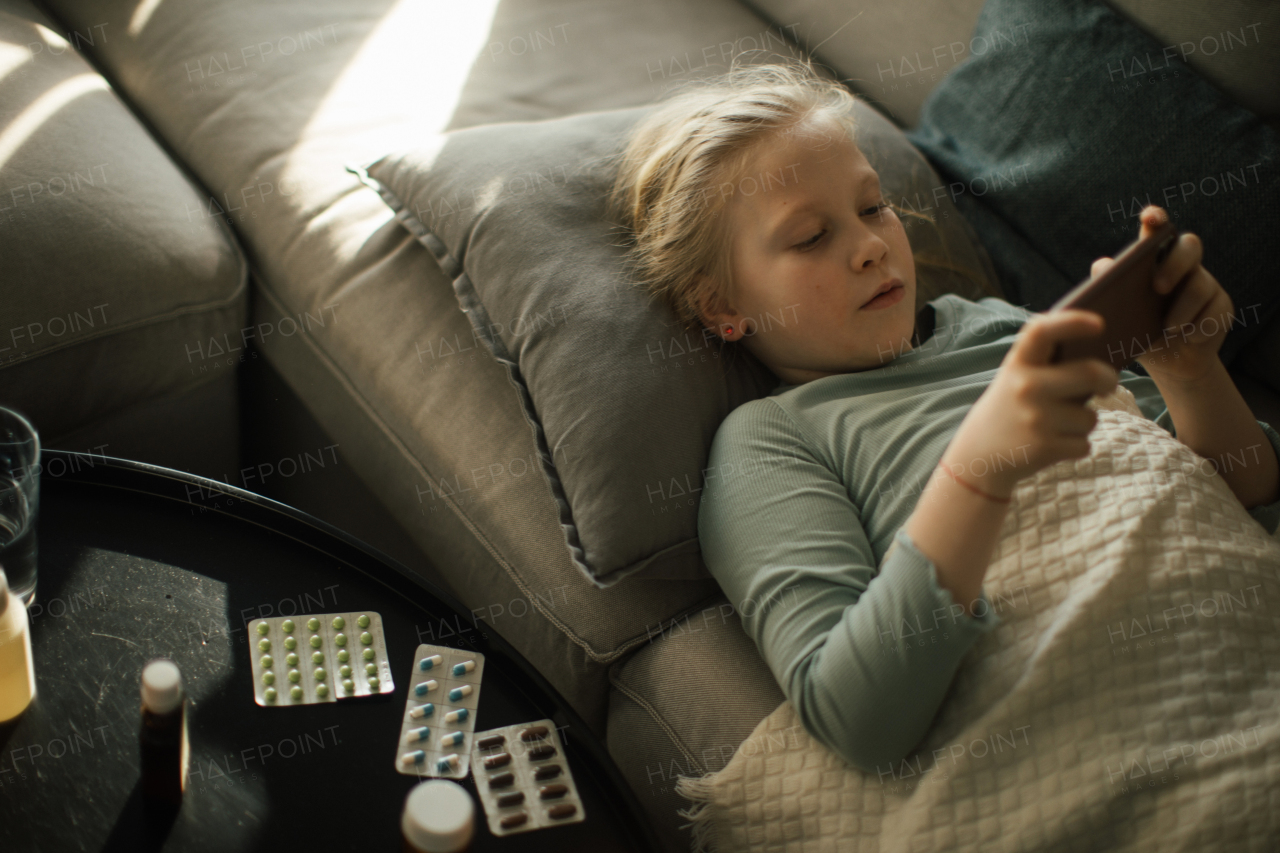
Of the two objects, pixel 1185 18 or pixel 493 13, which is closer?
pixel 1185 18

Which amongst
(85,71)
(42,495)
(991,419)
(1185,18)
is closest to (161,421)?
(42,495)

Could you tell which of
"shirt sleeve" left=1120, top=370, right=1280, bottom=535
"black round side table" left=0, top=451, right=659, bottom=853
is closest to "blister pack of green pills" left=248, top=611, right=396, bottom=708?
"black round side table" left=0, top=451, right=659, bottom=853

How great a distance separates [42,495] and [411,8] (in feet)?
3.54

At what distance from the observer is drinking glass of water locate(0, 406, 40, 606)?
0.79 m

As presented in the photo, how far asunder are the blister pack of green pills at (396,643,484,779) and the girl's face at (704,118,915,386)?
0.51 m

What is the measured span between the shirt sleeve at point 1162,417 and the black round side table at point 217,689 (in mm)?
781

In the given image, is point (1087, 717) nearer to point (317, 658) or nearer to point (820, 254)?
point (820, 254)

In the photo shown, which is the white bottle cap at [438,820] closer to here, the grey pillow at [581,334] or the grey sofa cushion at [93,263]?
the grey pillow at [581,334]

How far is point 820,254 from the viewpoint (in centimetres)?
101

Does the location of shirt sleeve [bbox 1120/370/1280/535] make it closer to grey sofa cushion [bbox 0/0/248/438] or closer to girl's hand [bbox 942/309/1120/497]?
girl's hand [bbox 942/309/1120/497]

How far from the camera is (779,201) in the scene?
1.01m

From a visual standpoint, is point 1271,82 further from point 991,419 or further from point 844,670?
point 844,670

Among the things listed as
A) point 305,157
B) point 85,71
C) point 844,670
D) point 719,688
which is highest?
point 85,71

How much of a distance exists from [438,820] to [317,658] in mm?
332
